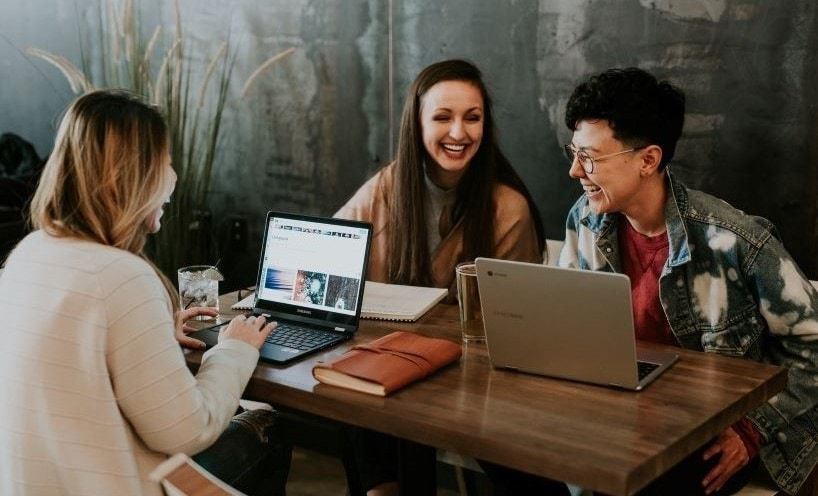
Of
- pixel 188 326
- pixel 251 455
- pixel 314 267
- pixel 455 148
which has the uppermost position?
pixel 455 148

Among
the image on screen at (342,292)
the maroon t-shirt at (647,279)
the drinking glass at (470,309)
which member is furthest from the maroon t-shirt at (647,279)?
the image on screen at (342,292)

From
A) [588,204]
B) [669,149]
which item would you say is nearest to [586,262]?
[588,204]

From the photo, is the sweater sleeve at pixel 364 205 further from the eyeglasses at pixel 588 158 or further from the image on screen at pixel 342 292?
the eyeglasses at pixel 588 158

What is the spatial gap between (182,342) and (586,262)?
0.95 meters

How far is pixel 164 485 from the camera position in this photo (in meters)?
1.67

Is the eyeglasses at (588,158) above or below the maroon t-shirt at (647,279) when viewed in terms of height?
above

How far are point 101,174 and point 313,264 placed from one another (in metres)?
0.68

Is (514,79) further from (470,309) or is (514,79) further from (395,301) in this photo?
(470,309)

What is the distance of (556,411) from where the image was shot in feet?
5.59

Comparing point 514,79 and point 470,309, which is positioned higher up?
point 514,79

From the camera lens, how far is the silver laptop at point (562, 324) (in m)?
1.76

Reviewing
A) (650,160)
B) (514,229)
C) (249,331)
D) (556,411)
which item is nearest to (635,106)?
(650,160)

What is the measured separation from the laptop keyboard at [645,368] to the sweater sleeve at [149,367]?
0.76m

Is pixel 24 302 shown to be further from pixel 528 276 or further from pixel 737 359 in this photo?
pixel 737 359
